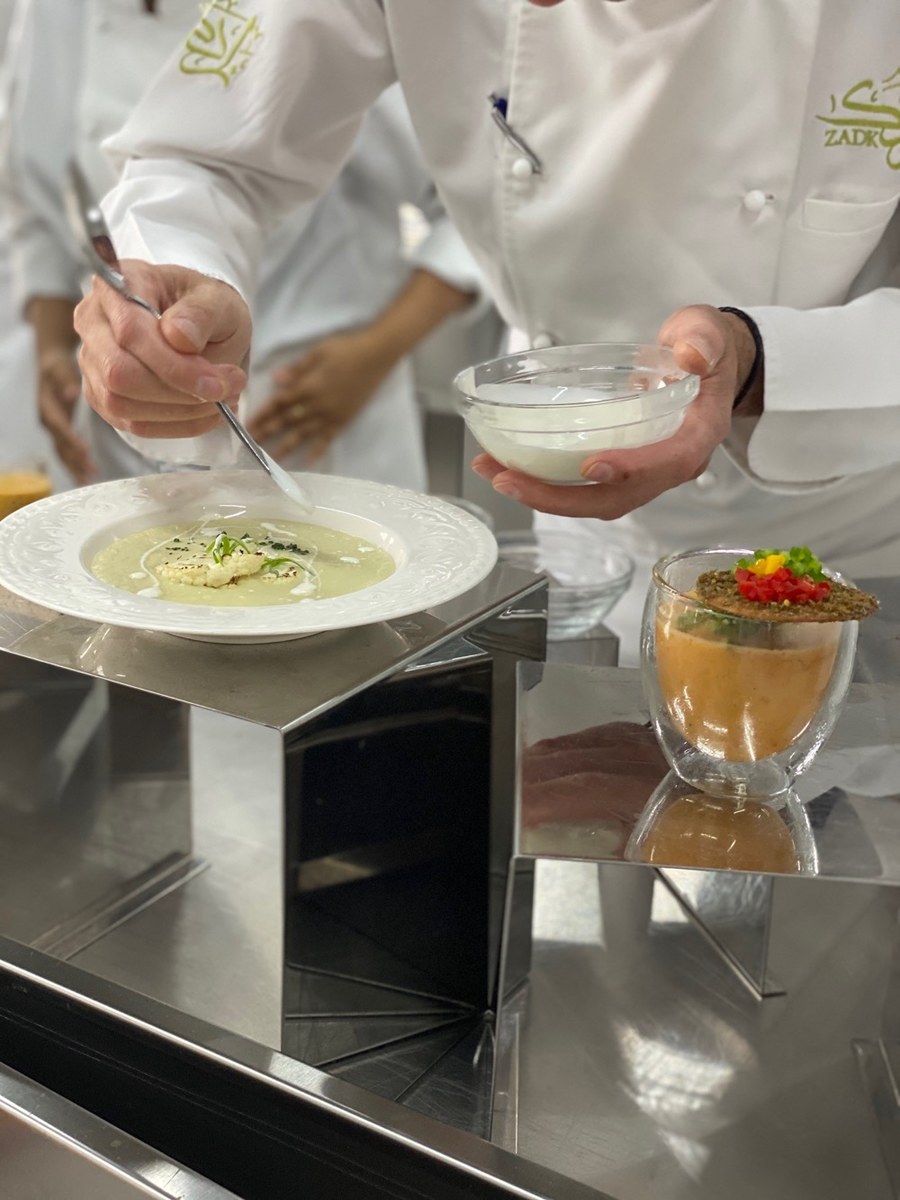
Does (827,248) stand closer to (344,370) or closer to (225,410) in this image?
(225,410)

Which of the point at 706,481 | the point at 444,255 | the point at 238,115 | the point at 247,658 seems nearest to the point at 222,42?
the point at 238,115

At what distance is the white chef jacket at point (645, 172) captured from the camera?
1095 mm

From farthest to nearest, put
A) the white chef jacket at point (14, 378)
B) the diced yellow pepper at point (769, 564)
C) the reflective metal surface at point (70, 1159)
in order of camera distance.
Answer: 1. the white chef jacket at point (14, 378)
2. the diced yellow pepper at point (769, 564)
3. the reflective metal surface at point (70, 1159)

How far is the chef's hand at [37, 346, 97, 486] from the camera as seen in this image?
2.26 m

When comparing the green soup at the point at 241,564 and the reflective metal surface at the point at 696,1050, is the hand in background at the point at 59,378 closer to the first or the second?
the green soup at the point at 241,564

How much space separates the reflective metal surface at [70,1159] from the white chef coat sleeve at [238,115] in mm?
806

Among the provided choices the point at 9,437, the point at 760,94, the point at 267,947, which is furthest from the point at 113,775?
the point at 9,437

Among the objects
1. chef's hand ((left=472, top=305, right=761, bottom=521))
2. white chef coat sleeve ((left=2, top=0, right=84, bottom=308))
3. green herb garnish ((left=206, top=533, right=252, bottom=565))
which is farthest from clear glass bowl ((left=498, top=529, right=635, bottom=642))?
white chef coat sleeve ((left=2, top=0, right=84, bottom=308))

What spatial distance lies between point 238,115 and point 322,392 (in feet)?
3.31

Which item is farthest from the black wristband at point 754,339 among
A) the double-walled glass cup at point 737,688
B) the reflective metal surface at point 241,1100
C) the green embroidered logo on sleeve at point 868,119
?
the reflective metal surface at point 241,1100

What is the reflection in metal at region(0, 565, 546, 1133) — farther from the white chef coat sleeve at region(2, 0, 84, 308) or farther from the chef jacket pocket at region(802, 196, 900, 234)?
the white chef coat sleeve at region(2, 0, 84, 308)

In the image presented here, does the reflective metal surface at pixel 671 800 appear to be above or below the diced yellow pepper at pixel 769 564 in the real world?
below

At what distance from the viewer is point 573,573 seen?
1124 millimetres

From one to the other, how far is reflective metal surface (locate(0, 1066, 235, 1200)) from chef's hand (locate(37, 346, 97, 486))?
1.69m
